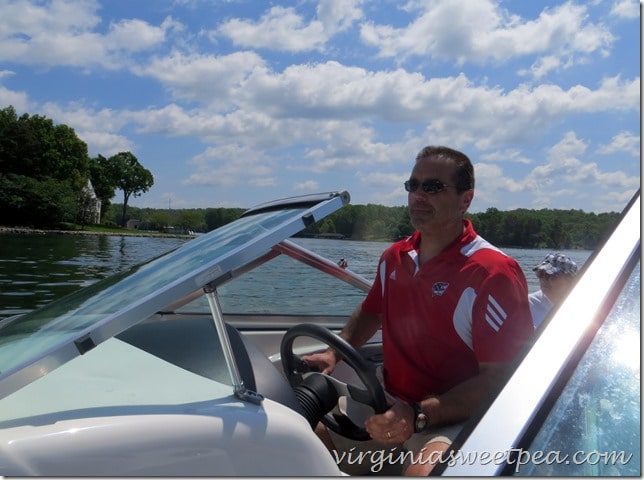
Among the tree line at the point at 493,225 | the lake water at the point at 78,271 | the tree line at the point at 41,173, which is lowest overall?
the lake water at the point at 78,271

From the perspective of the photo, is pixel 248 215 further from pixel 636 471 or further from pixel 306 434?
pixel 636 471

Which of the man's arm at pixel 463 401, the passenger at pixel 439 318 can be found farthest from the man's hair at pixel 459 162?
the man's arm at pixel 463 401

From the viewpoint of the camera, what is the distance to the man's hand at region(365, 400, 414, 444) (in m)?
1.73

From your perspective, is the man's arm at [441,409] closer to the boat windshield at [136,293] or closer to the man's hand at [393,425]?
the man's hand at [393,425]

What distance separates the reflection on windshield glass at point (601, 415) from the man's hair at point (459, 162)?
114cm

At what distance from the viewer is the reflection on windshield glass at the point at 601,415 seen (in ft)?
3.44

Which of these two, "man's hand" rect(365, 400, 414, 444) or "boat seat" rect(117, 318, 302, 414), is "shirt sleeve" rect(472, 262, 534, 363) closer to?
"man's hand" rect(365, 400, 414, 444)

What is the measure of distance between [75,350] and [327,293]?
2318mm

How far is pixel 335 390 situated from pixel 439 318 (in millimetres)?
424

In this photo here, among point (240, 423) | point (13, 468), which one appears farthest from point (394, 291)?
point (13, 468)

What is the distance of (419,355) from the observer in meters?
2.05

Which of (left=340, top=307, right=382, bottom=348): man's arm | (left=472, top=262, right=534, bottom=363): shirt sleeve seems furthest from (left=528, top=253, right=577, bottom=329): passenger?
(left=472, top=262, right=534, bottom=363): shirt sleeve

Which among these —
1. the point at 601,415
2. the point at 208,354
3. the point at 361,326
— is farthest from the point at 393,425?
the point at 361,326

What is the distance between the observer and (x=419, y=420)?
1769mm
